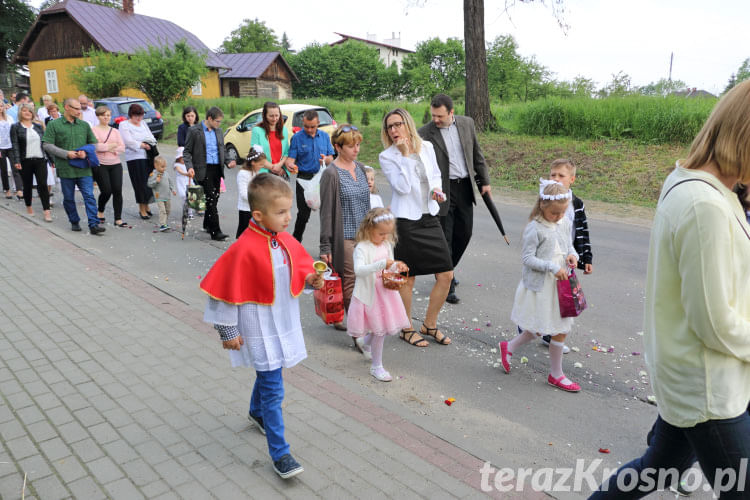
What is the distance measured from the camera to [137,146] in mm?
10180

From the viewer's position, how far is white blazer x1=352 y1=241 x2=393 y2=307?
4.62 meters

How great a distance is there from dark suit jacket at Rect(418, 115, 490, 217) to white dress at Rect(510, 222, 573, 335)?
4.94ft

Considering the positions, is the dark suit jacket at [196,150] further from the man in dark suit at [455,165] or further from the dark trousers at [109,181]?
the man in dark suit at [455,165]

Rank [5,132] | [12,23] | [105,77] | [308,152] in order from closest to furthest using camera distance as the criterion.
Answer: [308,152], [5,132], [105,77], [12,23]

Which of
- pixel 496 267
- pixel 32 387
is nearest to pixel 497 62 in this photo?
pixel 496 267

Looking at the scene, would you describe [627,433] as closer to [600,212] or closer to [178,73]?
[600,212]

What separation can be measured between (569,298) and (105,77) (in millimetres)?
35003

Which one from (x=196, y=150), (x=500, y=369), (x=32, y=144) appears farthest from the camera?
(x=32, y=144)

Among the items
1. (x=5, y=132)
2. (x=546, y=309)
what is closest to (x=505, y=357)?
(x=546, y=309)

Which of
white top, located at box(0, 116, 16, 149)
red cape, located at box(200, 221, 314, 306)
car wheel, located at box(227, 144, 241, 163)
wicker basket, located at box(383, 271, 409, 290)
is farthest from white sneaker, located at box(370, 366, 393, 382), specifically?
white top, located at box(0, 116, 16, 149)

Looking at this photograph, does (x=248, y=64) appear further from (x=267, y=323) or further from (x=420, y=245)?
(x=267, y=323)

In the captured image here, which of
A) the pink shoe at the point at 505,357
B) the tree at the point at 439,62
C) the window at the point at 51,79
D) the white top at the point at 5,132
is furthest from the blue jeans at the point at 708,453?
the tree at the point at 439,62

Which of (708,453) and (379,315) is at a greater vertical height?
(708,453)

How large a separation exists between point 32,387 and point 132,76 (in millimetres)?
32285
